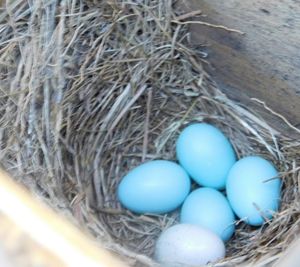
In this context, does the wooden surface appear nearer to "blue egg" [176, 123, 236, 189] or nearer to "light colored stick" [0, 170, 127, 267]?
"blue egg" [176, 123, 236, 189]

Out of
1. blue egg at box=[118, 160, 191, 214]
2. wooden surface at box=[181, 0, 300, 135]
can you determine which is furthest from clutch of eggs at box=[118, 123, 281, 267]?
wooden surface at box=[181, 0, 300, 135]

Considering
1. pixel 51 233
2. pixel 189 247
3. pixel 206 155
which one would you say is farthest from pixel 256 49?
pixel 51 233

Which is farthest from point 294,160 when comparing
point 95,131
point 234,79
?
point 95,131

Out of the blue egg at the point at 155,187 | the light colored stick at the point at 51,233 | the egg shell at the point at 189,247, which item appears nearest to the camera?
the light colored stick at the point at 51,233

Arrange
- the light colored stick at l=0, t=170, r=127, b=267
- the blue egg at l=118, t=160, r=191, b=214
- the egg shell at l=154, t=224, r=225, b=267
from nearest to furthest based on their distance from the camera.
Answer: the light colored stick at l=0, t=170, r=127, b=267, the egg shell at l=154, t=224, r=225, b=267, the blue egg at l=118, t=160, r=191, b=214

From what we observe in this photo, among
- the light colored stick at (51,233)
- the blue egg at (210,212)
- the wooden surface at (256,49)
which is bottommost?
the blue egg at (210,212)

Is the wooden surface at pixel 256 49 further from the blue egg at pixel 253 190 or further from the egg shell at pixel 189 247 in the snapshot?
the egg shell at pixel 189 247

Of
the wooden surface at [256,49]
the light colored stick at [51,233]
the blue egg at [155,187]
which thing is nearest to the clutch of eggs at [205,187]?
the blue egg at [155,187]

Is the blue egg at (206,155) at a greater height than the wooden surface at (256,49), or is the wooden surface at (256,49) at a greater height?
the wooden surface at (256,49)
